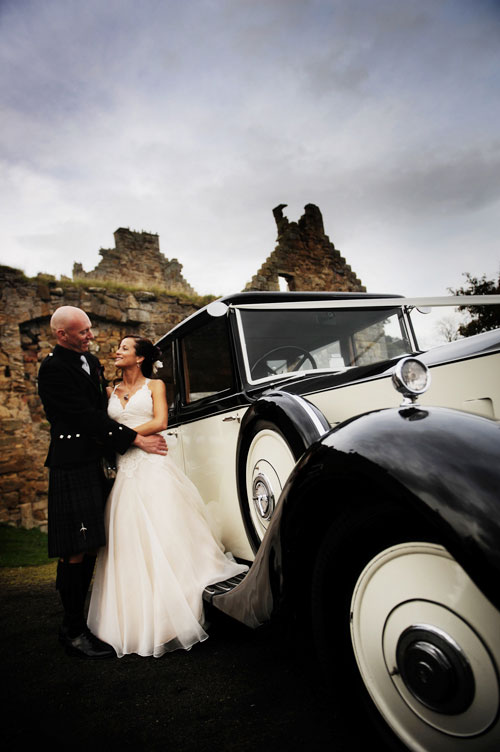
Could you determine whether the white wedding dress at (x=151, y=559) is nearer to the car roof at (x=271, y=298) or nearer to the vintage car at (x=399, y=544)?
the vintage car at (x=399, y=544)

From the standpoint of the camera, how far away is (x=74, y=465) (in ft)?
7.82

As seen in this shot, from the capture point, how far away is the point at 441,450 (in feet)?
3.15

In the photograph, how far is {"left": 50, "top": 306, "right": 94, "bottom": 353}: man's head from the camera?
2.45m

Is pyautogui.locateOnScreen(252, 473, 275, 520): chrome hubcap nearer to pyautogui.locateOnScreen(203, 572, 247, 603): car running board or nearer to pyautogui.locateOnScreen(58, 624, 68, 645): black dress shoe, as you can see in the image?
pyautogui.locateOnScreen(203, 572, 247, 603): car running board

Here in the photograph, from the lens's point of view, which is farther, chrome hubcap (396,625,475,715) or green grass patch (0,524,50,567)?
green grass patch (0,524,50,567)

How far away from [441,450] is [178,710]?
4.65 ft

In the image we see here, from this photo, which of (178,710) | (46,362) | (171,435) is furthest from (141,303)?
(178,710)

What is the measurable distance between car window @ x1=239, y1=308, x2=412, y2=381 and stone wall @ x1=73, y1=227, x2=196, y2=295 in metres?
11.2

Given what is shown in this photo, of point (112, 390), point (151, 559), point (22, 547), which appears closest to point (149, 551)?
point (151, 559)

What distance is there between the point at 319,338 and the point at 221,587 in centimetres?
156

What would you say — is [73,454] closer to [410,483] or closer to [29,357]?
[410,483]

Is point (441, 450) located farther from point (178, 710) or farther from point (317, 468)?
point (178, 710)

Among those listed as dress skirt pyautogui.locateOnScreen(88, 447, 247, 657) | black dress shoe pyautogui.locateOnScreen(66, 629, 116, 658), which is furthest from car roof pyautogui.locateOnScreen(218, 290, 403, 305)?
black dress shoe pyautogui.locateOnScreen(66, 629, 116, 658)

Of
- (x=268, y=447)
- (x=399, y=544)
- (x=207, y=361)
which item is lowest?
(x=399, y=544)
